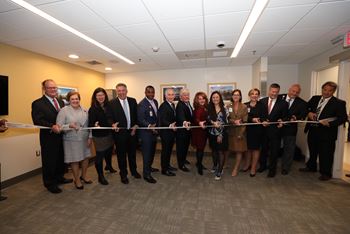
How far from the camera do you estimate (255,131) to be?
368 cm

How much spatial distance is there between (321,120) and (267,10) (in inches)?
97.0

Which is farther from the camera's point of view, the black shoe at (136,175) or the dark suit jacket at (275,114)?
the black shoe at (136,175)

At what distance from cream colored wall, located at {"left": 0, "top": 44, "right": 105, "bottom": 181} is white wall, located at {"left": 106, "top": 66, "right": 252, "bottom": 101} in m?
2.74

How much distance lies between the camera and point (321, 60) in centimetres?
459

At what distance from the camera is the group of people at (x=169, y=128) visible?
10.4ft

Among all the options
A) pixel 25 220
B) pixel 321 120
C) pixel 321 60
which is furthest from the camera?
pixel 321 60

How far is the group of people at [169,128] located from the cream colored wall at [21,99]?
1.04 meters

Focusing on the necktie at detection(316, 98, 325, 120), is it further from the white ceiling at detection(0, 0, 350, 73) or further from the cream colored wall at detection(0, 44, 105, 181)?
the cream colored wall at detection(0, 44, 105, 181)

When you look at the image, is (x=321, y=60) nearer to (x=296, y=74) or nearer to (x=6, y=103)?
(x=296, y=74)

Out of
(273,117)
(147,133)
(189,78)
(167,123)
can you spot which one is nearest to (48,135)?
(147,133)

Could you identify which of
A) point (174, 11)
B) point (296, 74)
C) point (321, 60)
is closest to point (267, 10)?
point (174, 11)

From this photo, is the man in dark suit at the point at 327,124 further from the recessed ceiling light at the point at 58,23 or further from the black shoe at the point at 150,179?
the recessed ceiling light at the point at 58,23

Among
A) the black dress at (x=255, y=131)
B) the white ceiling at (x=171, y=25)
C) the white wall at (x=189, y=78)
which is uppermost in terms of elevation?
the white ceiling at (x=171, y=25)

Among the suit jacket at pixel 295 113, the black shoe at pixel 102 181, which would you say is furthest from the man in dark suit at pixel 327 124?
the black shoe at pixel 102 181
